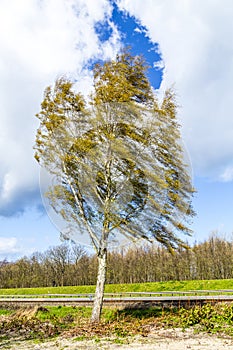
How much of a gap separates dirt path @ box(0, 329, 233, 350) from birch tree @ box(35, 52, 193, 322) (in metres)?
3.29

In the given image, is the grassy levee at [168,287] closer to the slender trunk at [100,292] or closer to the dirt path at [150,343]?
the slender trunk at [100,292]

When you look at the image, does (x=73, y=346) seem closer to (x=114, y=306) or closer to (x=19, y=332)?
(x=19, y=332)

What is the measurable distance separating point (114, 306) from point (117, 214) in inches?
363

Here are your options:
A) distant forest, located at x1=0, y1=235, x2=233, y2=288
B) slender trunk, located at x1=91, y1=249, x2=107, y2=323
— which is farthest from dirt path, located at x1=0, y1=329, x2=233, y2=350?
distant forest, located at x1=0, y1=235, x2=233, y2=288

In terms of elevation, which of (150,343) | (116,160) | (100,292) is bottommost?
(150,343)

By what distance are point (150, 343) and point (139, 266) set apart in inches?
1543

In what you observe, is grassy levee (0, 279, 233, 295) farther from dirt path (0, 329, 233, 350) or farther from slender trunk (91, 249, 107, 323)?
dirt path (0, 329, 233, 350)

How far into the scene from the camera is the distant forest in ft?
141

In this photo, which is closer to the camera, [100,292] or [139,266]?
[100,292]

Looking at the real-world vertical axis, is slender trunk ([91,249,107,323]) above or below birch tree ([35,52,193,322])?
below

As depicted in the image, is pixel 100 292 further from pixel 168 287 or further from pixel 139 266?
pixel 139 266

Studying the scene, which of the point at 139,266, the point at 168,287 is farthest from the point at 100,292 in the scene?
the point at 139,266

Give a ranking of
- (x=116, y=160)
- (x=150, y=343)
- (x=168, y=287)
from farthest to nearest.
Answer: (x=168, y=287) → (x=116, y=160) → (x=150, y=343)

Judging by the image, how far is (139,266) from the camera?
4750cm
